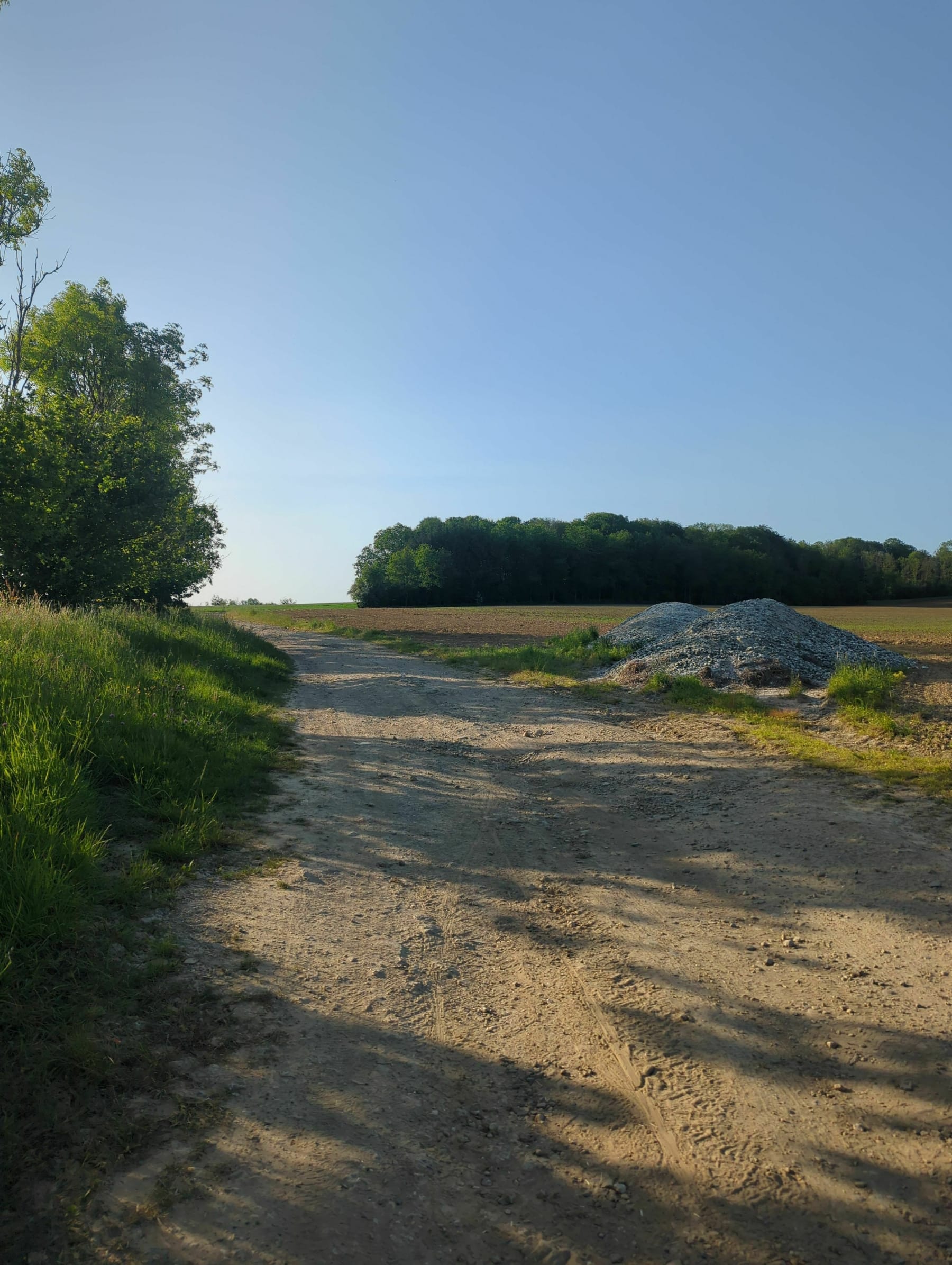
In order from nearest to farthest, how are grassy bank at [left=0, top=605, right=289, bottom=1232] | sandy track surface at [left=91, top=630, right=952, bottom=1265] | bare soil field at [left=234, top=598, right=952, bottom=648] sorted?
sandy track surface at [left=91, top=630, right=952, bottom=1265], grassy bank at [left=0, top=605, right=289, bottom=1232], bare soil field at [left=234, top=598, right=952, bottom=648]

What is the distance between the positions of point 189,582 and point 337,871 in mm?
26697

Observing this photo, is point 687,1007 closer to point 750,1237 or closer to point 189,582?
point 750,1237

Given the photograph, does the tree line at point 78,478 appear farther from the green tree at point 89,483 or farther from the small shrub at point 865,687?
the small shrub at point 865,687

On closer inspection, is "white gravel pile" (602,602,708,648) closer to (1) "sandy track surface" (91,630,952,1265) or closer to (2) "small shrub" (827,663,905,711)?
(2) "small shrub" (827,663,905,711)

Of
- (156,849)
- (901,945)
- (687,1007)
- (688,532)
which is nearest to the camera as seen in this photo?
(687,1007)

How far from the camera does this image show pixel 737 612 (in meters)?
15.8

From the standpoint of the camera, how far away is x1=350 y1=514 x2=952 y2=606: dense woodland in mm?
91188

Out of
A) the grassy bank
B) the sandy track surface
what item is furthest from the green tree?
the sandy track surface

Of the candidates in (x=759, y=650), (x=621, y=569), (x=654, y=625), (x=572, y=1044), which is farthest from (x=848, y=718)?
(x=621, y=569)

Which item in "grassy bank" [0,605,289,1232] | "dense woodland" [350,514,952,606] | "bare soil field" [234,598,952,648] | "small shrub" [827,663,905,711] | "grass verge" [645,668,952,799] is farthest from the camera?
"dense woodland" [350,514,952,606]

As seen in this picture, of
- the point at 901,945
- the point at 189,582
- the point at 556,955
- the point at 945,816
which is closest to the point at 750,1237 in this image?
the point at 556,955

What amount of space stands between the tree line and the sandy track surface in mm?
11895

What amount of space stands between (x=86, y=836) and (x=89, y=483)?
16.0 metres

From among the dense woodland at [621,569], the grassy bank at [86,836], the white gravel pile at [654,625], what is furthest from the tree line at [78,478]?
A: the dense woodland at [621,569]
